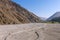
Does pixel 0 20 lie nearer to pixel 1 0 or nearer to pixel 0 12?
pixel 0 12

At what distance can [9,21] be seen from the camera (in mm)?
50094

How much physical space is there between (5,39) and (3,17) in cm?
3849

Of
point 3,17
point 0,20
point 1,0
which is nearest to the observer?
point 0,20

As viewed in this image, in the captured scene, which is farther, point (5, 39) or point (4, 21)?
point (4, 21)

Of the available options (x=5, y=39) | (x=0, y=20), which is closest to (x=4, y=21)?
(x=0, y=20)

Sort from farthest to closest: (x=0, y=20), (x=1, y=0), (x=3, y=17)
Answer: (x=1, y=0), (x=3, y=17), (x=0, y=20)

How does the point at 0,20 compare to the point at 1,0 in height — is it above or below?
below

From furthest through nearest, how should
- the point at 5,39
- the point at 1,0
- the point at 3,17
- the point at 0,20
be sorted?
the point at 1,0 → the point at 3,17 → the point at 0,20 → the point at 5,39

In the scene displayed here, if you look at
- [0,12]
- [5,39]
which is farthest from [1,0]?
[5,39]

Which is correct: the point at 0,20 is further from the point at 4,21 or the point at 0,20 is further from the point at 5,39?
the point at 5,39

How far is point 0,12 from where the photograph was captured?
163ft

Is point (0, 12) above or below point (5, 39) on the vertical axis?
above

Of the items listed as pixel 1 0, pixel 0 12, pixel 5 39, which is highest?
pixel 1 0

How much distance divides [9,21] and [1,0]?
18.2m
